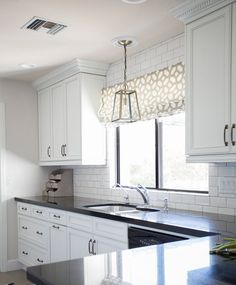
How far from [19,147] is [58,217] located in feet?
5.03

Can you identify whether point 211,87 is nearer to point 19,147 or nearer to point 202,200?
point 202,200

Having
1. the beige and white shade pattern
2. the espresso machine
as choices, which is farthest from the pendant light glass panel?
the espresso machine

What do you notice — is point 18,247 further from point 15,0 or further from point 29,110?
point 15,0

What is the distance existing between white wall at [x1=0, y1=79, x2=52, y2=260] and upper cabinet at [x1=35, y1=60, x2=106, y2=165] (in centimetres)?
51

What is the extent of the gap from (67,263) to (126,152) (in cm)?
279

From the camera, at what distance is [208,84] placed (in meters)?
2.42

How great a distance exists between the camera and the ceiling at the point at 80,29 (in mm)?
2547

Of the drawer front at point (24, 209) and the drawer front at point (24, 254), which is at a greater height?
the drawer front at point (24, 209)

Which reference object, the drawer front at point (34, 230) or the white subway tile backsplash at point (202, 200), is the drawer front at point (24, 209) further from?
the white subway tile backsplash at point (202, 200)

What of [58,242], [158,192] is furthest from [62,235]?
[158,192]

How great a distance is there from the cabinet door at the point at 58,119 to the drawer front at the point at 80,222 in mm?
1057

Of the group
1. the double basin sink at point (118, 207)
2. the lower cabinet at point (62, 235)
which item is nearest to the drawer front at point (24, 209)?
the lower cabinet at point (62, 235)

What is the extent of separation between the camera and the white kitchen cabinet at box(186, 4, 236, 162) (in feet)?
7.45

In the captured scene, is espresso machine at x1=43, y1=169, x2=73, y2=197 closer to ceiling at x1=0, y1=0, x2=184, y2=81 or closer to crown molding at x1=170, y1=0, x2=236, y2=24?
ceiling at x1=0, y1=0, x2=184, y2=81
